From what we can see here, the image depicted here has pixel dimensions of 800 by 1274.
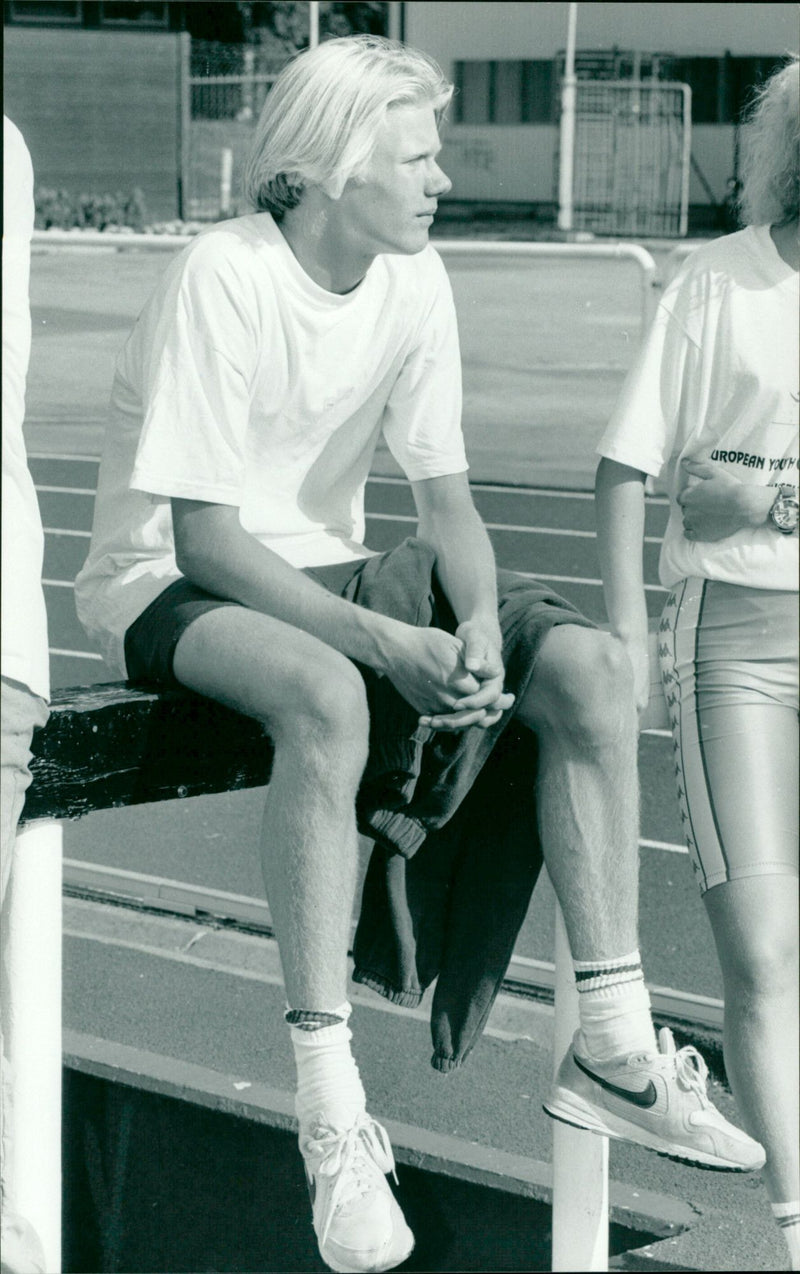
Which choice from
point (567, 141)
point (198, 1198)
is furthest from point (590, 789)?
point (567, 141)

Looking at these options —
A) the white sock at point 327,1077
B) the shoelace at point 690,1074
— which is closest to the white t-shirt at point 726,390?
the shoelace at point 690,1074

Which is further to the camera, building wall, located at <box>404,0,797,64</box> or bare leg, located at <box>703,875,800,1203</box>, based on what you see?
building wall, located at <box>404,0,797,64</box>

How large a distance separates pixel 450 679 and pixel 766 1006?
0.47 meters

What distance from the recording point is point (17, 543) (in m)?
1.64

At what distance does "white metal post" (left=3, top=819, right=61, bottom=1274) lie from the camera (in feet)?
6.04

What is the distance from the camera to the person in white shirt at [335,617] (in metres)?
1.82

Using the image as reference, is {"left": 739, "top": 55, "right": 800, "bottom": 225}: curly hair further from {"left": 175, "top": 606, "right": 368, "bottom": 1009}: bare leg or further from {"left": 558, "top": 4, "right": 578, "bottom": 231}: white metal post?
{"left": 558, "top": 4, "right": 578, "bottom": 231}: white metal post

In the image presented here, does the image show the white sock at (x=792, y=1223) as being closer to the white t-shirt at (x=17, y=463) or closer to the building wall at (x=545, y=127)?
the white t-shirt at (x=17, y=463)

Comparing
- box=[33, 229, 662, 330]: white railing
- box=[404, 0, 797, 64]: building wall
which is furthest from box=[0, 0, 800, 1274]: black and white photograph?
box=[404, 0, 797, 64]: building wall

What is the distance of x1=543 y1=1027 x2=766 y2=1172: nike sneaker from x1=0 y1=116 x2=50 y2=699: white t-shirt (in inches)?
28.4

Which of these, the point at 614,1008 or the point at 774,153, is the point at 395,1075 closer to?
the point at 614,1008

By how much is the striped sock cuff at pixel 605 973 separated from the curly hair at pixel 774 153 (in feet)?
2.74

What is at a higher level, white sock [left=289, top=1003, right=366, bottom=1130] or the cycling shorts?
the cycling shorts

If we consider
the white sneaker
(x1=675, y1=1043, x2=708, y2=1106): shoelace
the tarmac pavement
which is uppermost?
(x1=675, y1=1043, x2=708, y2=1106): shoelace
